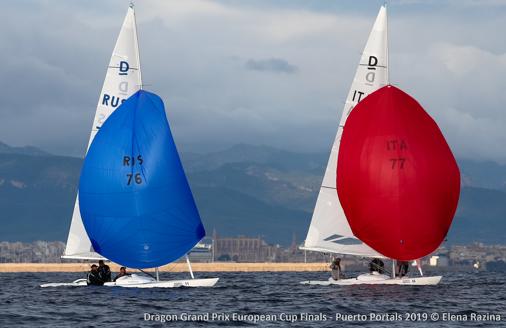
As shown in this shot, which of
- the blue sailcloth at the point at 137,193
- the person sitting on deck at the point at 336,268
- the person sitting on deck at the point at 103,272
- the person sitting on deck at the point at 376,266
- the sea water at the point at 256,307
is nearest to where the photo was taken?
the sea water at the point at 256,307

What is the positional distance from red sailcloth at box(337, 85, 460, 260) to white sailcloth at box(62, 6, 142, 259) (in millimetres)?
11453

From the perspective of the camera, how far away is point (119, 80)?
198 ft

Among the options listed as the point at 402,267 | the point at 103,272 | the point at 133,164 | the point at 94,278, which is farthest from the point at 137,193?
the point at 402,267

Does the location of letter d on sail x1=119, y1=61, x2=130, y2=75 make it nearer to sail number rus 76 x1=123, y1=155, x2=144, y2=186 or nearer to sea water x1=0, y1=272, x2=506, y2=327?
sail number rus 76 x1=123, y1=155, x2=144, y2=186

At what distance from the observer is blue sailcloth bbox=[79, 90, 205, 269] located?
180 ft

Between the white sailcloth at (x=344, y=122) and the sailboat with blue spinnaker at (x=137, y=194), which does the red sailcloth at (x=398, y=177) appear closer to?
the white sailcloth at (x=344, y=122)

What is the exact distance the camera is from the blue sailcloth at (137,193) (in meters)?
55.0

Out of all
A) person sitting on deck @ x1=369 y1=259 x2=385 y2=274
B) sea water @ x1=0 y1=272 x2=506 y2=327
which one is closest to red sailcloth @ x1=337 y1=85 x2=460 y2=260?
person sitting on deck @ x1=369 y1=259 x2=385 y2=274

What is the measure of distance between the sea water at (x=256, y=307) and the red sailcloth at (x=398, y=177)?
7.75 feet

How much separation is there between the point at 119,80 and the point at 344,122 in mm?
11385

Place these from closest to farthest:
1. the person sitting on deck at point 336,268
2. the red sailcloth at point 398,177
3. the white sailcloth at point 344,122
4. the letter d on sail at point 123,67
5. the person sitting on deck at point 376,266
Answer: the red sailcloth at point 398,177
the person sitting on deck at point 376,266
the white sailcloth at point 344,122
the person sitting on deck at point 336,268
the letter d on sail at point 123,67

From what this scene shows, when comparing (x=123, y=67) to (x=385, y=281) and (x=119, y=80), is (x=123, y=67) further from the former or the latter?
(x=385, y=281)

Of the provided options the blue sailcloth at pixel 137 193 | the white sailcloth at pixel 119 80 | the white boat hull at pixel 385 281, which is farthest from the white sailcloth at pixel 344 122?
the white sailcloth at pixel 119 80

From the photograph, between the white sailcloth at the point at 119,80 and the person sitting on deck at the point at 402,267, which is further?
the white sailcloth at the point at 119,80
